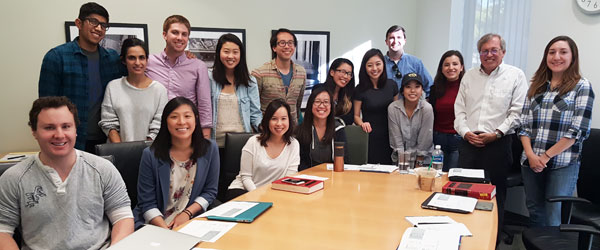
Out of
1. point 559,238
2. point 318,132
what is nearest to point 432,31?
point 318,132

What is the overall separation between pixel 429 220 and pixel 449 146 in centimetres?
198

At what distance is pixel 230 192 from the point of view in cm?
270

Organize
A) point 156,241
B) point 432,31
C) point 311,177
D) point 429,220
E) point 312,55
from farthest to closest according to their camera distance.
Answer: point 432,31, point 312,55, point 311,177, point 429,220, point 156,241

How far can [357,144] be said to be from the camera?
3.50 meters

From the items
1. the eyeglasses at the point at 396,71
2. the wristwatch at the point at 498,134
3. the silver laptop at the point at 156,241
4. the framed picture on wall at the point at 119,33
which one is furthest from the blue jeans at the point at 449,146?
the framed picture on wall at the point at 119,33

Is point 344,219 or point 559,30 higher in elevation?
point 559,30

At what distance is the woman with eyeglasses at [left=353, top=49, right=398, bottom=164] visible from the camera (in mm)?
3730

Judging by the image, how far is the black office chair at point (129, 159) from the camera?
2.46 m

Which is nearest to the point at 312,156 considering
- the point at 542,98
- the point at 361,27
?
the point at 542,98

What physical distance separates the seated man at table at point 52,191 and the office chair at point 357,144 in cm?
207

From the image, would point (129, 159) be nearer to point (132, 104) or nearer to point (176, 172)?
point (176, 172)

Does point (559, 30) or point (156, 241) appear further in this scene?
point (559, 30)

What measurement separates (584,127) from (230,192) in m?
2.30

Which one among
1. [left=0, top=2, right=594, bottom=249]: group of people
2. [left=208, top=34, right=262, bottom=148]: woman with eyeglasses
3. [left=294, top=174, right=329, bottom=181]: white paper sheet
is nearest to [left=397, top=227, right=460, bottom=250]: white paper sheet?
[left=294, top=174, right=329, bottom=181]: white paper sheet
